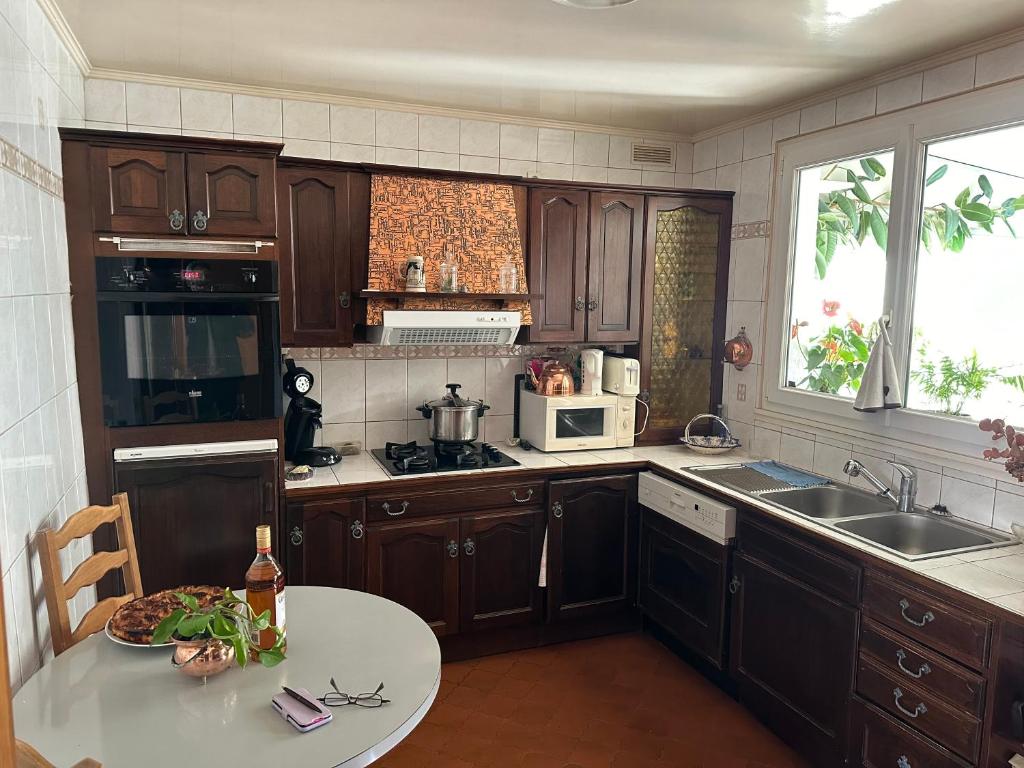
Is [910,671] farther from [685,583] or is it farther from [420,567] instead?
[420,567]

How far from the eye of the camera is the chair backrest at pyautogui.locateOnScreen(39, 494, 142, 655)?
186 cm

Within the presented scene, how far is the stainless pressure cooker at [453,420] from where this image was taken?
10.9 ft

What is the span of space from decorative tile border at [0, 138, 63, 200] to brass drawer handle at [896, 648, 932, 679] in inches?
109

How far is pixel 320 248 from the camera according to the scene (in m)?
3.13

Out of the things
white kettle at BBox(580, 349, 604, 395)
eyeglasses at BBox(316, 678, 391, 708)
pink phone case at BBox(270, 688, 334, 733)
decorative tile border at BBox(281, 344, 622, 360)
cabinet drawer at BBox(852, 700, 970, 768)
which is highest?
decorative tile border at BBox(281, 344, 622, 360)

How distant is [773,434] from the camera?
3.51 m

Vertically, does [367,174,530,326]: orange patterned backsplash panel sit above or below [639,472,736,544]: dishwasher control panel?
above

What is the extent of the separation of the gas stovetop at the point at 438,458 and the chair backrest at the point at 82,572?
1.14m

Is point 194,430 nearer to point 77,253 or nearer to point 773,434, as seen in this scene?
point 77,253

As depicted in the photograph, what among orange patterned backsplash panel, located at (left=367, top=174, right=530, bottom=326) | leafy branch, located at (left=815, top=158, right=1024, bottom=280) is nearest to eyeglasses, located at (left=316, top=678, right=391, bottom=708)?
orange patterned backsplash panel, located at (left=367, top=174, right=530, bottom=326)

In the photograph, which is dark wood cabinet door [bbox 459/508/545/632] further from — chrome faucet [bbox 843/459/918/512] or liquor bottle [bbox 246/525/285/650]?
liquor bottle [bbox 246/525/285/650]

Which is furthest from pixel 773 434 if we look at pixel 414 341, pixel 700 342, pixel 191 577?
pixel 191 577

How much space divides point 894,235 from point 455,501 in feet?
6.83

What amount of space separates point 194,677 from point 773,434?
2.77m
